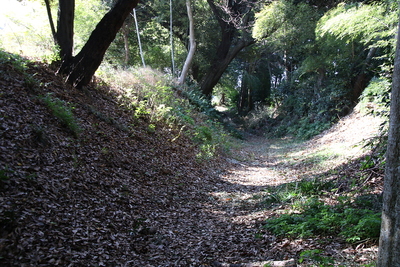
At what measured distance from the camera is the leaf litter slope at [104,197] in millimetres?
3289

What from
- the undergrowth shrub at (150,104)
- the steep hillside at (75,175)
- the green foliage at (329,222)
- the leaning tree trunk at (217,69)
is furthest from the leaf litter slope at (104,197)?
the leaning tree trunk at (217,69)

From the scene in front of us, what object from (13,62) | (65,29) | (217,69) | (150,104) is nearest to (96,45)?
(65,29)

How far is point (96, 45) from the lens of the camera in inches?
300

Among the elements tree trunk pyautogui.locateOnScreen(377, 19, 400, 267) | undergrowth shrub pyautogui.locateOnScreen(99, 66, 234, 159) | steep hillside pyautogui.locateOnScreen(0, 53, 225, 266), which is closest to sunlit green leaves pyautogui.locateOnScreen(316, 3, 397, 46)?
undergrowth shrub pyautogui.locateOnScreen(99, 66, 234, 159)

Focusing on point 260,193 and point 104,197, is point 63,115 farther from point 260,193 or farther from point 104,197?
point 260,193

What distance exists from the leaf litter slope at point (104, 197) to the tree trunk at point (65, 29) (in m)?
0.74

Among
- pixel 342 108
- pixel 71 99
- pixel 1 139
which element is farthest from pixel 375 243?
pixel 342 108

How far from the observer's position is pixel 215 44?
67.8 feet

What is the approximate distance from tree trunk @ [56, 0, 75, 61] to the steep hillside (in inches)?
30.5

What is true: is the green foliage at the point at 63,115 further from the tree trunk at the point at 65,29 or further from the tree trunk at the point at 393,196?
the tree trunk at the point at 393,196

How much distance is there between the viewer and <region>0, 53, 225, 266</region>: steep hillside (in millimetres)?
3188

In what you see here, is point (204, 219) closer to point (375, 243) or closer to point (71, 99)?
point (375, 243)

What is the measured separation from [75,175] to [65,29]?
16.2ft

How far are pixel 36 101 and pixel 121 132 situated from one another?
211cm
